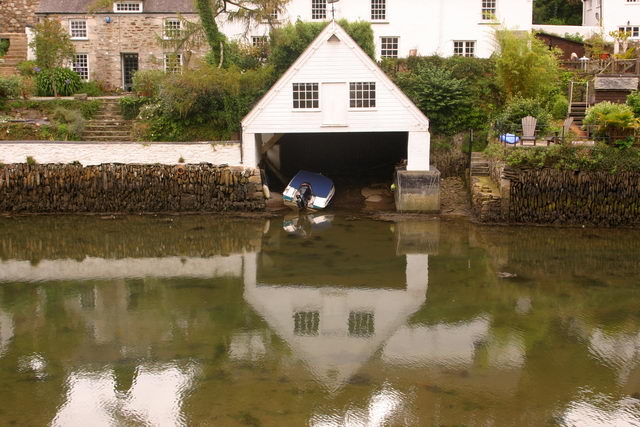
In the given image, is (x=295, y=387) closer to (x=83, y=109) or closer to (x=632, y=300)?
(x=632, y=300)

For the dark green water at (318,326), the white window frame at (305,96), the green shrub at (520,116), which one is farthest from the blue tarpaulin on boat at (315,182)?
the green shrub at (520,116)

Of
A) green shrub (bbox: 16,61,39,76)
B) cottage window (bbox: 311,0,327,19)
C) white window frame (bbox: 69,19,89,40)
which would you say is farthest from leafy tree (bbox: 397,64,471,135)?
green shrub (bbox: 16,61,39,76)

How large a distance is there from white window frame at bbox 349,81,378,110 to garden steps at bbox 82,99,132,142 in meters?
9.11

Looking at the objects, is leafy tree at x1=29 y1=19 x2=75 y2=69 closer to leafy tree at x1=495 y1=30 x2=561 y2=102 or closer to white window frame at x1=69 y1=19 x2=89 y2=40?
white window frame at x1=69 y1=19 x2=89 y2=40

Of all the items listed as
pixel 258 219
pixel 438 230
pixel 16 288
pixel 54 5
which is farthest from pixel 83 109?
pixel 438 230

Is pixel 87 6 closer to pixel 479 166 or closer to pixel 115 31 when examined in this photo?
pixel 115 31

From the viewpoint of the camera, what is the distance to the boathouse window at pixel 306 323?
1440 centimetres

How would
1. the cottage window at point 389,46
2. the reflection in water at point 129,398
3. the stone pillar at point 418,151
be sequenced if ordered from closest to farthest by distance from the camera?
the reflection in water at point 129,398 < the stone pillar at point 418,151 < the cottage window at point 389,46

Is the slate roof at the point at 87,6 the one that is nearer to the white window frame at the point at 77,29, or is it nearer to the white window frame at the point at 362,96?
the white window frame at the point at 77,29

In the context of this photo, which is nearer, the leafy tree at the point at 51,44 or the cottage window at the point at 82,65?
the leafy tree at the point at 51,44

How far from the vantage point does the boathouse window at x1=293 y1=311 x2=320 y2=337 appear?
47.2 ft

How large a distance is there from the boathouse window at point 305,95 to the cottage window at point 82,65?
14272 mm

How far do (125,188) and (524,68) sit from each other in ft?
51.2

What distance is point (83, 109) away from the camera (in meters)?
29.5
